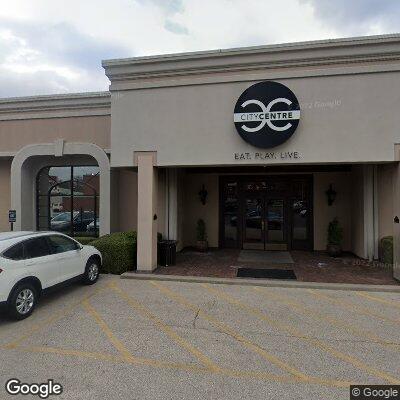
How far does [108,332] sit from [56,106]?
35.3 ft

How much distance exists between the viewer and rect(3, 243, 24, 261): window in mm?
5535

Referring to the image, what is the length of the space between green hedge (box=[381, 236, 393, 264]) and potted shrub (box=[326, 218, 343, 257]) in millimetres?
1580

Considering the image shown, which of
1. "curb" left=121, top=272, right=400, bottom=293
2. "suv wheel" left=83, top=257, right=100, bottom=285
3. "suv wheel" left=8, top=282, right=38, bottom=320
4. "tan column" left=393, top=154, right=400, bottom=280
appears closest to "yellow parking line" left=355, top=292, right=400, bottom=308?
"curb" left=121, top=272, right=400, bottom=293

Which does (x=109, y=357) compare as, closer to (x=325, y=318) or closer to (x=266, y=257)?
(x=325, y=318)

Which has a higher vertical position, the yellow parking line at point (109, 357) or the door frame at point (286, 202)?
the door frame at point (286, 202)

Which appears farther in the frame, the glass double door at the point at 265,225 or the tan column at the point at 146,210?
the glass double door at the point at 265,225

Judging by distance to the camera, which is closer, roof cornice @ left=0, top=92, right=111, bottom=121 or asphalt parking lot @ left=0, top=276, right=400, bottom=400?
asphalt parking lot @ left=0, top=276, right=400, bottom=400

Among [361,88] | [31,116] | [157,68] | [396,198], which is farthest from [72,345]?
[31,116]

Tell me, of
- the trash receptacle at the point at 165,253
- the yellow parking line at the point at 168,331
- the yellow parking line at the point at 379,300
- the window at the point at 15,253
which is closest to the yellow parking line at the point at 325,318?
the yellow parking line at the point at 379,300

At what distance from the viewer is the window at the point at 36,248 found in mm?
5988

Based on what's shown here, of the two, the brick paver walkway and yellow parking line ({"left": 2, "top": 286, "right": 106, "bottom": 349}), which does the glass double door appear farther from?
yellow parking line ({"left": 2, "top": 286, "right": 106, "bottom": 349})

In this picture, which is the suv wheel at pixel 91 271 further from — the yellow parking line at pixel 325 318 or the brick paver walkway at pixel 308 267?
the yellow parking line at pixel 325 318

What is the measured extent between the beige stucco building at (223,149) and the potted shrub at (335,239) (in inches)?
26.2

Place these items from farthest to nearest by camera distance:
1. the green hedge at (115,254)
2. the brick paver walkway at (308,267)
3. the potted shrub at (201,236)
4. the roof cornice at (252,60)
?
the potted shrub at (201,236), the green hedge at (115,254), the brick paver walkway at (308,267), the roof cornice at (252,60)
